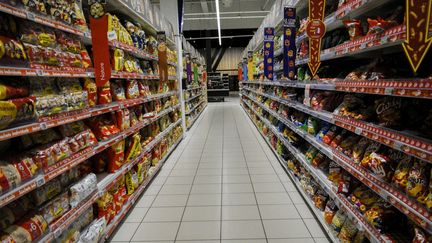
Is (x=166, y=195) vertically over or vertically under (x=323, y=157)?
under

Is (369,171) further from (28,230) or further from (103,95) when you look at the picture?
(103,95)

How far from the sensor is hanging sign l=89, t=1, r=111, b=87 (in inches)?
86.2

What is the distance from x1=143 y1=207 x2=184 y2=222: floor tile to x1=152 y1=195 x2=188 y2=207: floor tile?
10 cm

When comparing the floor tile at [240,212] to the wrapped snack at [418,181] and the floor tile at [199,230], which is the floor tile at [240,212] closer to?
the floor tile at [199,230]

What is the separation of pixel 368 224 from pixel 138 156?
2.51 m

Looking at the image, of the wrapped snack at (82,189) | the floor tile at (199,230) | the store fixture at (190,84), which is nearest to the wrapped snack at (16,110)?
the wrapped snack at (82,189)

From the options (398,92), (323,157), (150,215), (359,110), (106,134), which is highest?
(398,92)

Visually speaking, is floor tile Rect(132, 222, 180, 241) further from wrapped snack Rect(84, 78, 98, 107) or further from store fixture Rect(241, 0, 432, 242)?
store fixture Rect(241, 0, 432, 242)

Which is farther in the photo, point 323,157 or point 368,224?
point 323,157

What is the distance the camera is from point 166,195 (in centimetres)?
347

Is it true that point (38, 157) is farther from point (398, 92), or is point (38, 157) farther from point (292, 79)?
point (292, 79)

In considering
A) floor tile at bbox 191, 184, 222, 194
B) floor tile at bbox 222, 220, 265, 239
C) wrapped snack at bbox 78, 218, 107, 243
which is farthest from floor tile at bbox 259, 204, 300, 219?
wrapped snack at bbox 78, 218, 107, 243

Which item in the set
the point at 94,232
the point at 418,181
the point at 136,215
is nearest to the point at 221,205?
the point at 136,215

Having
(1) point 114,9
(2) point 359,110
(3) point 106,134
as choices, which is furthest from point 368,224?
(1) point 114,9
